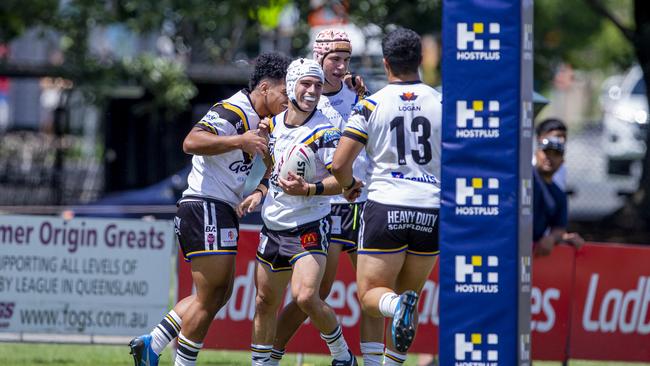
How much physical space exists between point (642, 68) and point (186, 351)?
434 inches

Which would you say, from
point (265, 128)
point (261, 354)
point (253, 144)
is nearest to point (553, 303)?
point (261, 354)

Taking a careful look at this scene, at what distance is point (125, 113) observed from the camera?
21375 millimetres

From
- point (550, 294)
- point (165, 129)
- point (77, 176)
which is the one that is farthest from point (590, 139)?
point (550, 294)

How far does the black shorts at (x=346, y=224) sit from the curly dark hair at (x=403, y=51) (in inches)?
48.0

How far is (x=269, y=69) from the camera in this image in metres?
8.27

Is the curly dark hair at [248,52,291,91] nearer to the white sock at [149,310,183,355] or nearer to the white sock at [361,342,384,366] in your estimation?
the white sock at [149,310,183,355]

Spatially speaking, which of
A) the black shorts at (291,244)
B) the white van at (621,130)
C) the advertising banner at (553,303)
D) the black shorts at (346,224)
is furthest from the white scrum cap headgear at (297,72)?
the white van at (621,130)

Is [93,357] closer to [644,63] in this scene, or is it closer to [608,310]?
[608,310]

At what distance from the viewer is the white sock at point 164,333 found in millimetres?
8422

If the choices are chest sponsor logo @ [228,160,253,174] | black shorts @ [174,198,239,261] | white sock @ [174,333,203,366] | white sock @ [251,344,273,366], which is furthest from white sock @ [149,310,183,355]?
chest sponsor logo @ [228,160,253,174]

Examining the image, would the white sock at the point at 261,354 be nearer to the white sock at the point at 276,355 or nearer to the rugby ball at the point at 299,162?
the white sock at the point at 276,355

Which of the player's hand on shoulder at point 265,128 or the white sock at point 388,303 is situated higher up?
the player's hand on shoulder at point 265,128

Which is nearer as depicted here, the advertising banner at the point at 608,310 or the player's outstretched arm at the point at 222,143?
the player's outstretched arm at the point at 222,143

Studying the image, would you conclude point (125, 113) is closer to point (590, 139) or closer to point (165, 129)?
point (165, 129)
